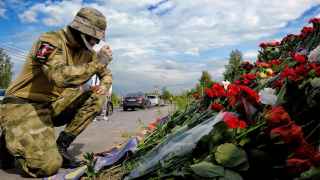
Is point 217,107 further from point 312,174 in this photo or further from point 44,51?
point 44,51

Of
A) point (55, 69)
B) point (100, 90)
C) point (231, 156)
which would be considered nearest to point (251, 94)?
point (231, 156)

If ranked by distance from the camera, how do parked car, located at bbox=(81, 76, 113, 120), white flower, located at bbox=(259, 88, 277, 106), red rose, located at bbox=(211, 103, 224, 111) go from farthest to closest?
parked car, located at bbox=(81, 76, 113, 120) → red rose, located at bbox=(211, 103, 224, 111) → white flower, located at bbox=(259, 88, 277, 106)

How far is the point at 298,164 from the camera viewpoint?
7.20 feet

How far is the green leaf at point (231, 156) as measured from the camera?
2.45 metres

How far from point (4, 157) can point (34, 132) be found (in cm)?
53

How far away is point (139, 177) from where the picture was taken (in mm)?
3238

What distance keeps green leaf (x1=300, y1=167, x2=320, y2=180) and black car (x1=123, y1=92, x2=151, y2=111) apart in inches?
1218

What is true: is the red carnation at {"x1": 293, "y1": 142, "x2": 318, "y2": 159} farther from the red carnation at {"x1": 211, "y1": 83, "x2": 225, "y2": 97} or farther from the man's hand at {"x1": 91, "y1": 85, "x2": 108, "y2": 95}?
the man's hand at {"x1": 91, "y1": 85, "x2": 108, "y2": 95}

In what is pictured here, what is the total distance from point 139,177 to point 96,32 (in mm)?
1895

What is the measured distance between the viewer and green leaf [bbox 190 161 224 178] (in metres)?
2.43

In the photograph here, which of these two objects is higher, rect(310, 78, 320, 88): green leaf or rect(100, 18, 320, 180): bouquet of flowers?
rect(310, 78, 320, 88): green leaf

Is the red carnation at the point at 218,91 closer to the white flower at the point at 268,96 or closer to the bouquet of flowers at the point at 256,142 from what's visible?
the white flower at the point at 268,96

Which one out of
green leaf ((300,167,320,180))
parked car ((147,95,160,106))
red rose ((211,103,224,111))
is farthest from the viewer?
parked car ((147,95,160,106))

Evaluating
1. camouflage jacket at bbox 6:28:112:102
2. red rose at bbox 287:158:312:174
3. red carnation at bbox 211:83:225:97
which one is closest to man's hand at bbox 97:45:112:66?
camouflage jacket at bbox 6:28:112:102
